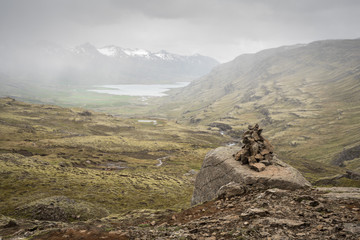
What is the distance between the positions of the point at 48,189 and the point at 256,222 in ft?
195

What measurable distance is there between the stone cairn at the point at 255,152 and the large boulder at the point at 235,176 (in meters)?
0.68

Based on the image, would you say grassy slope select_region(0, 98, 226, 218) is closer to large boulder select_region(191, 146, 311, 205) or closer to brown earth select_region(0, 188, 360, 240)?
large boulder select_region(191, 146, 311, 205)

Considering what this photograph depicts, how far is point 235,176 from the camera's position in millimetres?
26484

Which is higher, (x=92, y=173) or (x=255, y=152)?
(x=255, y=152)

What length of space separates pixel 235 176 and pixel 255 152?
4.67 meters

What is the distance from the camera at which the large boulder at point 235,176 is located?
23.8 metres

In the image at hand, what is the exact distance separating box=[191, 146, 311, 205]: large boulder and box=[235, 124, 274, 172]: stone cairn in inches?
26.8

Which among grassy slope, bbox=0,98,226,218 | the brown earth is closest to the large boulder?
the brown earth

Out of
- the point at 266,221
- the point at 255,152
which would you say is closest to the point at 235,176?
the point at 255,152

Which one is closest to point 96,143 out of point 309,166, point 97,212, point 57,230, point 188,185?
point 188,185

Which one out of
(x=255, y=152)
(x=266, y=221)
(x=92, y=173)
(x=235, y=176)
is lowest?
(x=92, y=173)

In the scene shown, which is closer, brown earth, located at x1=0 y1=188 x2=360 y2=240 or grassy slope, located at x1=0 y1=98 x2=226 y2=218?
brown earth, located at x1=0 y1=188 x2=360 y2=240

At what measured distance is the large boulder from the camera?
2384 cm

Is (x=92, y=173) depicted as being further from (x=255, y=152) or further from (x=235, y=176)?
(x=255, y=152)
